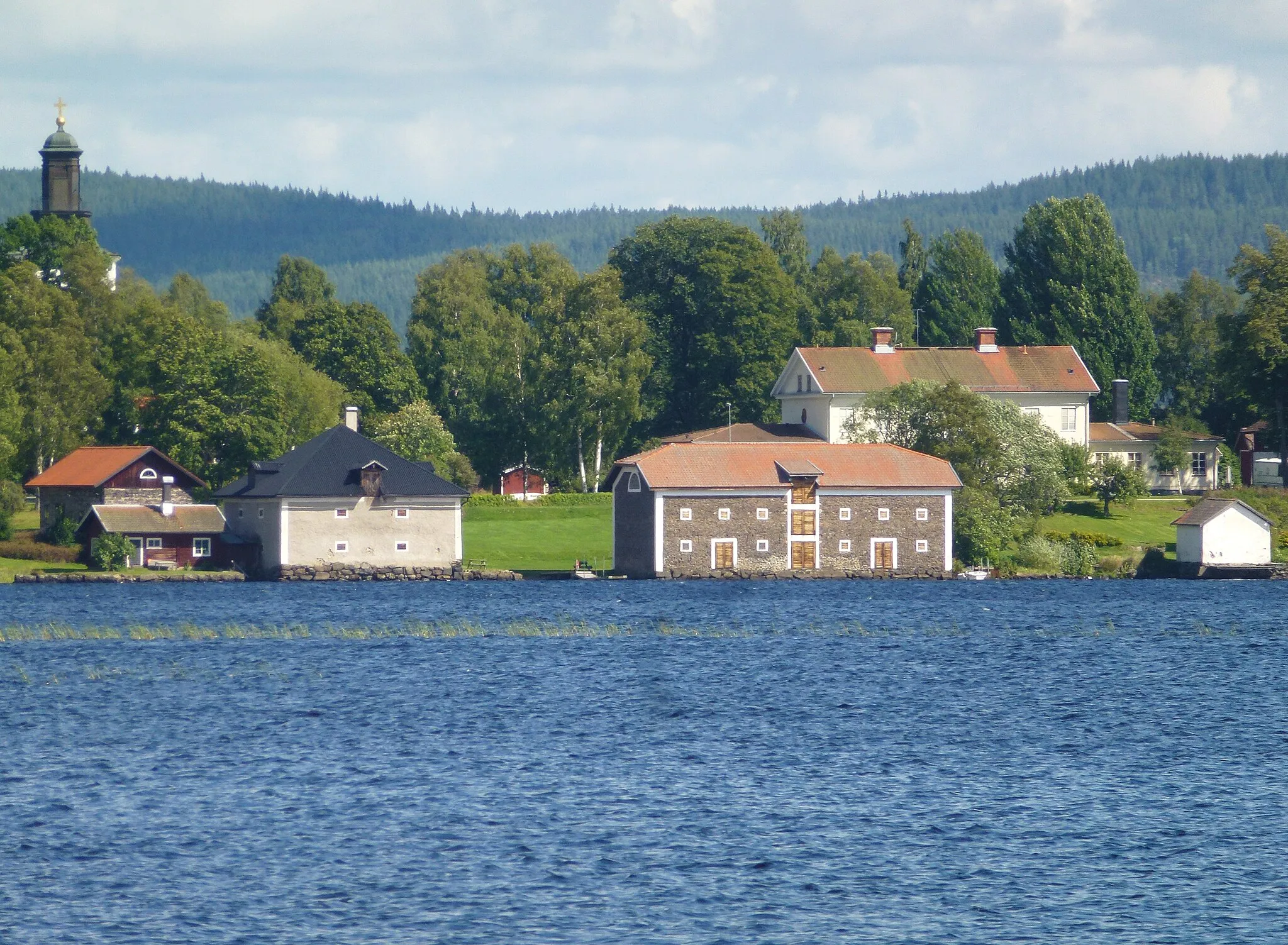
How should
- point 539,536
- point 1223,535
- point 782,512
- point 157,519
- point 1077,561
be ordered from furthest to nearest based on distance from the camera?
point 539,536 < point 1077,561 < point 1223,535 < point 157,519 < point 782,512

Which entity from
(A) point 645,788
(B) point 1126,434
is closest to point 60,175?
(B) point 1126,434

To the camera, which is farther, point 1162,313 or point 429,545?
point 1162,313

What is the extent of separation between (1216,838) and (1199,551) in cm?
5919

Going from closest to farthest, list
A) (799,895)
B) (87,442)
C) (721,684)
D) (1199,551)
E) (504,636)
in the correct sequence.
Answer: (799,895), (721,684), (504,636), (1199,551), (87,442)

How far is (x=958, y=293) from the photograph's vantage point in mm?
128250

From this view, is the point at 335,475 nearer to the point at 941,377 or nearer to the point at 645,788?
the point at 941,377

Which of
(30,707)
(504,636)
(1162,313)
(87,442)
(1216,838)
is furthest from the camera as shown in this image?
(1162,313)

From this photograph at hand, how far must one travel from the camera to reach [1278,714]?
40.7 metres

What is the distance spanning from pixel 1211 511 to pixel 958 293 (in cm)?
4648

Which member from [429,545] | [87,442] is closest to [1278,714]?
[429,545]

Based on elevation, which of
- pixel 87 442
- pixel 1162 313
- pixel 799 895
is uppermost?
pixel 1162 313

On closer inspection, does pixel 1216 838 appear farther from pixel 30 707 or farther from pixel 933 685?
pixel 30 707

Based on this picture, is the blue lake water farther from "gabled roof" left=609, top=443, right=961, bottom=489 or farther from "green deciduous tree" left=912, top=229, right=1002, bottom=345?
"green deciduous tree" left=912, top=229, right=1002, bottom=345

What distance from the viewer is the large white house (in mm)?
102438
